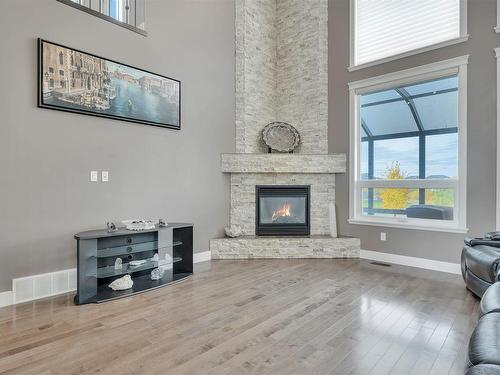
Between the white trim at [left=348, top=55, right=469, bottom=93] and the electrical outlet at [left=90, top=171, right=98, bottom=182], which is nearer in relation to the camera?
the electrical outlet at [left=90, top=171, right=98, bottom=182]

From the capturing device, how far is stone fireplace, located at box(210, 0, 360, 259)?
4.68m

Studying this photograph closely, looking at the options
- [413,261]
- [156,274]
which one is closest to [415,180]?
[413,261]

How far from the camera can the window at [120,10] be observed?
11.3ft

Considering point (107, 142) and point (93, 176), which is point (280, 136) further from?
point (93, 176)

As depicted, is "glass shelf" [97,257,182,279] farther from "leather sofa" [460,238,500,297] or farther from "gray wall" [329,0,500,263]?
"leather sofa" [460,238,500,297]

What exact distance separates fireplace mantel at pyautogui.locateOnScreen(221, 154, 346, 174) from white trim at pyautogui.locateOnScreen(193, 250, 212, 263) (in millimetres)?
1451

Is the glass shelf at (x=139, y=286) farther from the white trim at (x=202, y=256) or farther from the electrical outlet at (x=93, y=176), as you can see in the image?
the electrical outlet at (x=93, y=176)

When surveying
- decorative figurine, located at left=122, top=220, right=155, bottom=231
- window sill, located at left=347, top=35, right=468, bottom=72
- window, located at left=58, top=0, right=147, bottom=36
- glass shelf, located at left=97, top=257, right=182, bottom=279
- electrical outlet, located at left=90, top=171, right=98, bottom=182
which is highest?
window, located at left=58, top=0, right=147, bottom=36

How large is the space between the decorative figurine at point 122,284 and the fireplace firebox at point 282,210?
2.29 m

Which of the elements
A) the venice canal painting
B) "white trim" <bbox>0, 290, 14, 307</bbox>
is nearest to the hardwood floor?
"white trim" <bbox>0, 290, 14, 307</bbox>

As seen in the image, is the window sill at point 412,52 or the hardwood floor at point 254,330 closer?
the hardwood floor at point 254,330

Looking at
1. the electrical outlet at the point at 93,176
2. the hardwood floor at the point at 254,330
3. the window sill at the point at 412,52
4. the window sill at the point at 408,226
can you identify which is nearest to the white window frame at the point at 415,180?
the window sill at the point at 408,226

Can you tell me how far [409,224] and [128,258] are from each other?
3808mm

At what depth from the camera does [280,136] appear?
17.4 ft
